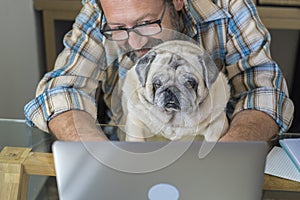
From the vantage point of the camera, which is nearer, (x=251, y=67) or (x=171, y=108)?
(x=171, y=108)

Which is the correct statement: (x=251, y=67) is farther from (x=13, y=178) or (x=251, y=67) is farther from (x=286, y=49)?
(x=286, y=49)

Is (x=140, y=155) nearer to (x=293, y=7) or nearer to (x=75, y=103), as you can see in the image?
(x=75, y=103)

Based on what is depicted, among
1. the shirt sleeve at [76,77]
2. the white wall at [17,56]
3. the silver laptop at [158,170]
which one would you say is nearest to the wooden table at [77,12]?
the white wall at [17,56]

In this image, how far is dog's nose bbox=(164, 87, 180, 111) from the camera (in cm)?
88

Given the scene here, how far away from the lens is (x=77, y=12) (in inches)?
69.3

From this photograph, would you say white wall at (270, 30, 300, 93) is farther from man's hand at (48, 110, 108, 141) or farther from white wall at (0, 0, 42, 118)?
man's hand at (48, 110, 108, 141)

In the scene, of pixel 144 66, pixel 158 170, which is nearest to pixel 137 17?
pixel 144 66

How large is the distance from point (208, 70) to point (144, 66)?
5.1 inches

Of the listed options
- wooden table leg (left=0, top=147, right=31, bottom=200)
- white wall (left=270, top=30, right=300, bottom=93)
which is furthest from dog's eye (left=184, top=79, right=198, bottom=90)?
white wall (left=270, top=30, right=300, bottom=93)

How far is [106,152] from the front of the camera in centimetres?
72

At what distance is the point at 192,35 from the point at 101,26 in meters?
0.22

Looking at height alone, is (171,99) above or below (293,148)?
above

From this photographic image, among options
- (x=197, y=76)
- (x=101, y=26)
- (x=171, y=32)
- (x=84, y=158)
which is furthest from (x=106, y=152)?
(x=101, y=26)

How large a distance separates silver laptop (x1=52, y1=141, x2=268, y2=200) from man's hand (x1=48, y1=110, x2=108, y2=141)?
0.17m
